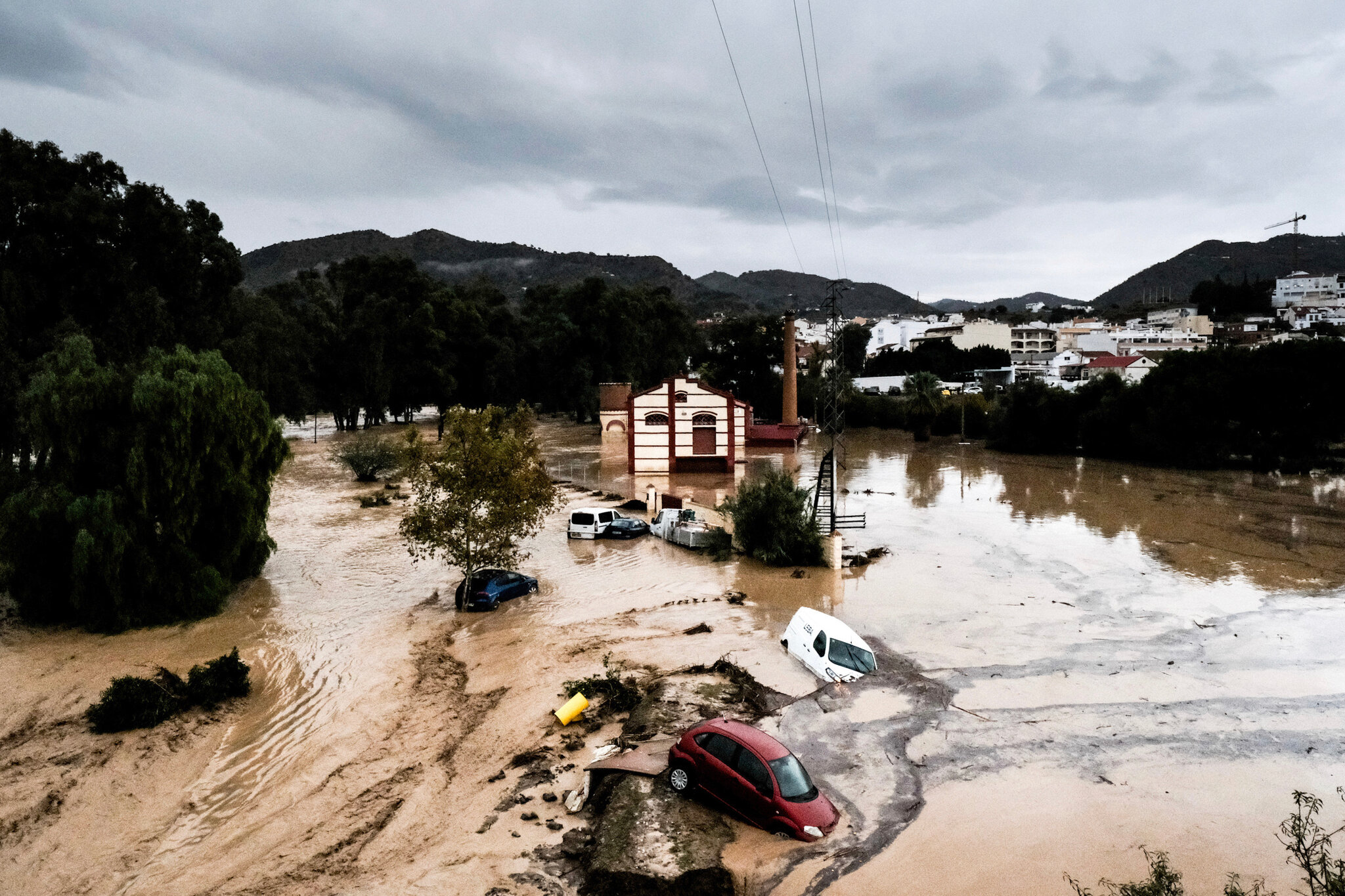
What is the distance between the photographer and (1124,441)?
5550 cm

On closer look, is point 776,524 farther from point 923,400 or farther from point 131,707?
point 923,400

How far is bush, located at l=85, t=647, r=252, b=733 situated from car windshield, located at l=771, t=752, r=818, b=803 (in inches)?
435

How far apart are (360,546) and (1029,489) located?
111 feet

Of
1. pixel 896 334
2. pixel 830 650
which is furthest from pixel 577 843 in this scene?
pixel 896 334

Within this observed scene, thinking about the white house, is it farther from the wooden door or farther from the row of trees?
the row of trees

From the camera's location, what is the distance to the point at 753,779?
33.0 feet

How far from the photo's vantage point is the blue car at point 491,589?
69.3 feet

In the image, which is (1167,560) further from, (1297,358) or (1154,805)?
(1297,358)

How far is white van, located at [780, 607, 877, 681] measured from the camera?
15734mm

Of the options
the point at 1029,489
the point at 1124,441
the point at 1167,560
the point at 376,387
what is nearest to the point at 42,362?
the point at 1167,560

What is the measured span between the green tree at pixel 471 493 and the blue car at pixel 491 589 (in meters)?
0.32

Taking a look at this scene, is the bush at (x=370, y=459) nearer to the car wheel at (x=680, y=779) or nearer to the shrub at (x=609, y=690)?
the shrub at (x=609, y=690)

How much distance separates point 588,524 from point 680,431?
20.5m

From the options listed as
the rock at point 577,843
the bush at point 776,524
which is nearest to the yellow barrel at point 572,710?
the rock at point 577,843
